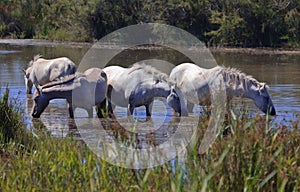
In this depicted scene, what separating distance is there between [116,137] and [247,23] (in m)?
28.2

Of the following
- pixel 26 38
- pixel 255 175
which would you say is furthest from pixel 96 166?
pixel 26 38

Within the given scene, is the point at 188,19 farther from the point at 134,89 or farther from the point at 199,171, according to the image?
the point at 199,171

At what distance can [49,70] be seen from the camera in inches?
572

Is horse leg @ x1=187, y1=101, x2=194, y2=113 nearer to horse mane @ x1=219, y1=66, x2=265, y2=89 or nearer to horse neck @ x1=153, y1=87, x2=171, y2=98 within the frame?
horse neck @ x1=153, y1=87, x2=171, y2=98

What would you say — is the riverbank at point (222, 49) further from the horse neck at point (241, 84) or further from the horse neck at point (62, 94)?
the horse neck at point (62, 94)

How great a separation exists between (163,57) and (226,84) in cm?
1596

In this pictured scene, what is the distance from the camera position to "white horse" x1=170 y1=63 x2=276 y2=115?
12070 millimetres

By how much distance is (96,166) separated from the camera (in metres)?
5.58

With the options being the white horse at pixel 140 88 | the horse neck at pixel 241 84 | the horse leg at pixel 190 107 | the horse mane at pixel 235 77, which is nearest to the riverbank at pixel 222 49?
the horse leg at pixel 190 107

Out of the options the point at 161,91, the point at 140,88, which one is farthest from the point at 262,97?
the point at 140,88

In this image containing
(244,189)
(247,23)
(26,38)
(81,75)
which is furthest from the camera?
(26,38)

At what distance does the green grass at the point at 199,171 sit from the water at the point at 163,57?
1573mm

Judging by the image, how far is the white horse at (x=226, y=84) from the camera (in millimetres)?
12070

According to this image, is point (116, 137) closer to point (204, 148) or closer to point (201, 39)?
point (204, 148)
